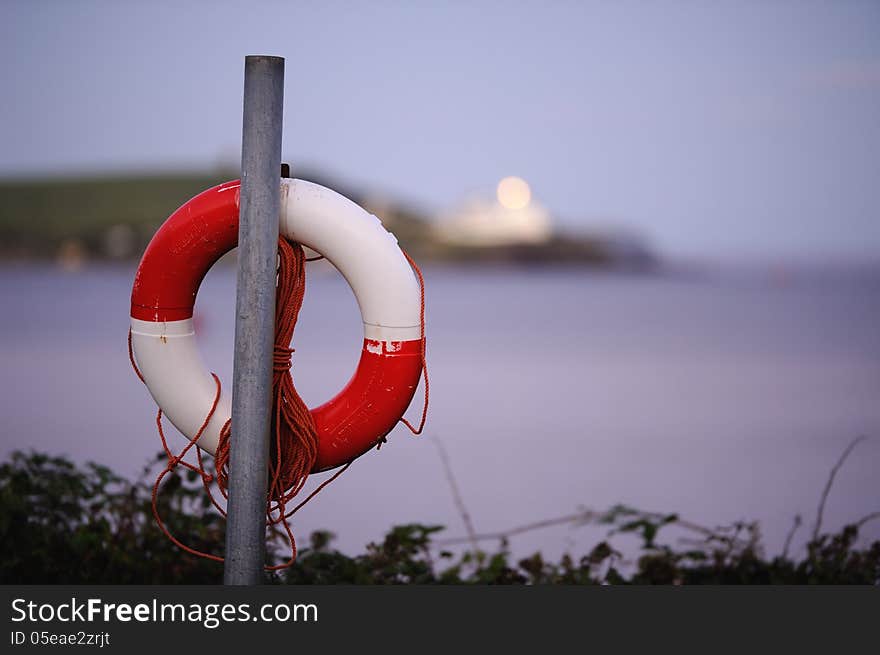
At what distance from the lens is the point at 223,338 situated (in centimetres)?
1081

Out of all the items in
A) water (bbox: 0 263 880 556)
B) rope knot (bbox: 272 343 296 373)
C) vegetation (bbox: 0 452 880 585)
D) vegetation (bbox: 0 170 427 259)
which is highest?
vegetation (bbox: 0 170 427 259)

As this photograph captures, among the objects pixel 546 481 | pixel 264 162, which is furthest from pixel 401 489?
pixel 264 162

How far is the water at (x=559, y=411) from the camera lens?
4.27 meters

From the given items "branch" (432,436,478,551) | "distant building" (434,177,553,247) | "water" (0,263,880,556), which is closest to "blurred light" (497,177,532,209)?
"distant building" (434,177,553,247)

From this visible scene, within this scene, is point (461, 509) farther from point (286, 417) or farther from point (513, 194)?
point (513, 194)

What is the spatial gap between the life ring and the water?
106 centimetres

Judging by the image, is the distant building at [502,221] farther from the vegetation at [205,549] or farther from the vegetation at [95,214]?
the vegetation at [205,549]

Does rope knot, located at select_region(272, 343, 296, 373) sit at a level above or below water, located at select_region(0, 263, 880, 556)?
below

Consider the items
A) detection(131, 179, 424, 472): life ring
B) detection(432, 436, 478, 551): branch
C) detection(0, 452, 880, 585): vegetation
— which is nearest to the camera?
detection(131, 179, 424, 472): life ring

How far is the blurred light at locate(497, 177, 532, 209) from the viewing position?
113ft

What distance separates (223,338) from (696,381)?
5.22m

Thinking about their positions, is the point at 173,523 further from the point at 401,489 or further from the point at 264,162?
the point at 401,489

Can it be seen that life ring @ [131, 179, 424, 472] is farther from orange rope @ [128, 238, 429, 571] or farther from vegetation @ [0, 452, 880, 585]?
vegetation @ [0, 452, 880, 585]

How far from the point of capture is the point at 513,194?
114 ft
